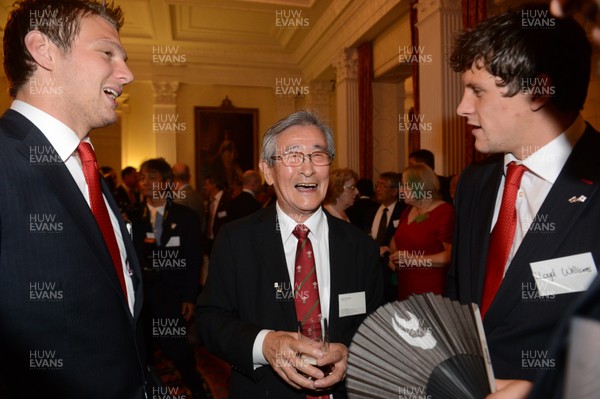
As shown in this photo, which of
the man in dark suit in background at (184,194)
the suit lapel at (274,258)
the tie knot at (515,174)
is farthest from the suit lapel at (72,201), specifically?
the man in dark suit in background at (184,194)

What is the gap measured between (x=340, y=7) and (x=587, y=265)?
8.13 meters

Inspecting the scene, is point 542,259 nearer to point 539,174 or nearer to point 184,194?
point 539,174

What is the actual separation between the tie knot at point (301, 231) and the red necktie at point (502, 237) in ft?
2.31

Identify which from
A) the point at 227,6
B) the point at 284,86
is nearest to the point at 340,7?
the point at 227,6

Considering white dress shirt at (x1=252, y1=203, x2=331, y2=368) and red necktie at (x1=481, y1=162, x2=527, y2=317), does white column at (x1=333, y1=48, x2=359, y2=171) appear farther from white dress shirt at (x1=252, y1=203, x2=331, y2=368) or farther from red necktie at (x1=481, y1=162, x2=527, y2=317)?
red necktie at (x1=481, y1=162, x2=527, y2=317)

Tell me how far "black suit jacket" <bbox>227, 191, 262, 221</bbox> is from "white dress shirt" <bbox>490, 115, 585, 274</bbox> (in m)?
4.90

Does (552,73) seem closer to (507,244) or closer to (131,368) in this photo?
(507,244)

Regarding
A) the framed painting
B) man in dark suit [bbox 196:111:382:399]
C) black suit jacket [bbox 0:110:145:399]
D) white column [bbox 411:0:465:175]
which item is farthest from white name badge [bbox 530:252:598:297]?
the framed painting

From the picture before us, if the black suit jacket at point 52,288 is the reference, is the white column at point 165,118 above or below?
above

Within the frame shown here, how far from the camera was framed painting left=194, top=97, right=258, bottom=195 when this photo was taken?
12352mm

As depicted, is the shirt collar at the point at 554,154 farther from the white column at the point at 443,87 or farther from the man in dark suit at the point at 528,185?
the white column at the point at 443,87

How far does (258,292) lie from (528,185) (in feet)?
3.50

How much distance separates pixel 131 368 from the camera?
52.4 inches

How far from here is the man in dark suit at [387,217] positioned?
415 centimetres
